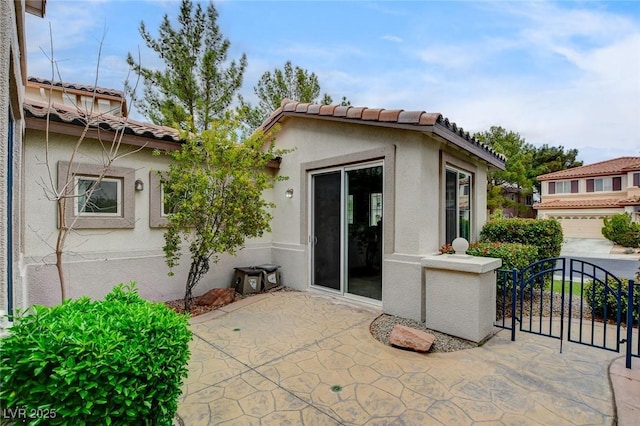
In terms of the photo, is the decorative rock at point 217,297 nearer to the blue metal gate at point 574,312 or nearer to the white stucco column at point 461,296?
the white stucco column at point 461,296

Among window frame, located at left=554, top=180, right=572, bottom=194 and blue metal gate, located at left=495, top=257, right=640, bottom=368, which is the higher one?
window frame, located at left=554, top=180, right=572, bottom=194

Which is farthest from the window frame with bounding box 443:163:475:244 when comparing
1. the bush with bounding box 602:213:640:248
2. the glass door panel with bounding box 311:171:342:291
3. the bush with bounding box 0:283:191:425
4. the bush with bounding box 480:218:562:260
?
the bush with bounding box 602:213:640:248

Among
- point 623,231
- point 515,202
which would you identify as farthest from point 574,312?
point 515,202

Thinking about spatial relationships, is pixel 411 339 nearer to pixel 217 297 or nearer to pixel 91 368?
pixel 91 368

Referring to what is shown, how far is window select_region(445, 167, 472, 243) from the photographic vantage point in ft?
27.0

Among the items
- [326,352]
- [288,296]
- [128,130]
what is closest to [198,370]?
[326,352]

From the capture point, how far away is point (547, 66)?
35.9 feet

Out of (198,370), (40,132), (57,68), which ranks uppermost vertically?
(57,68)

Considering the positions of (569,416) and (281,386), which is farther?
(281,386)

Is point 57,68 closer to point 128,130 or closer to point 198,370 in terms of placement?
point 128,130

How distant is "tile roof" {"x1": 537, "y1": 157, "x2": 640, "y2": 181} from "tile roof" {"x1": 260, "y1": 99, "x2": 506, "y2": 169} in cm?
3316

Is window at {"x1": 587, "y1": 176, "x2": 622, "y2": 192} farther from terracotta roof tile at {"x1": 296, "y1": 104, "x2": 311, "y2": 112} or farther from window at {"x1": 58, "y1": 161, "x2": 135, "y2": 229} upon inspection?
window at {"x1": 58, "y1": 161, "x2": 135, "y2": 229}

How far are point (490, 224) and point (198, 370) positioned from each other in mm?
9804

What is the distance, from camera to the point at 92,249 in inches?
275
